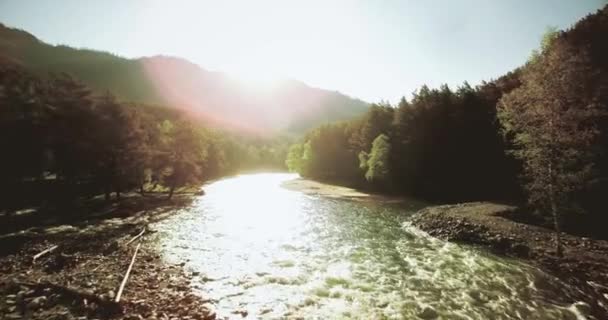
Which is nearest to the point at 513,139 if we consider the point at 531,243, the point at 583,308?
the point at 531,243

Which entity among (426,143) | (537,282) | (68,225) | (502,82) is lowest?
(68,225)

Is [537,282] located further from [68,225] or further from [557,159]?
[68,225]

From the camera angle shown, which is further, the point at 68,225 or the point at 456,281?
the point at 68,225

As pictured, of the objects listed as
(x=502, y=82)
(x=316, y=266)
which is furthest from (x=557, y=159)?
(x=502, y=82)

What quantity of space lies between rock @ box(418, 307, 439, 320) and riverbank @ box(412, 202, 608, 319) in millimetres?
7072

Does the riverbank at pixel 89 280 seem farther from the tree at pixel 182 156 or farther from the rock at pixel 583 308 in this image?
the tree at pixel 182 156

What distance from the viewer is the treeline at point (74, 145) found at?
3659cm

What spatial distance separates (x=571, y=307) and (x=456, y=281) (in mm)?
4955

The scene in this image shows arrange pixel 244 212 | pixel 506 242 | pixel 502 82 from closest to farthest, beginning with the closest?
pixel 506 242 → pixel 244 212 → pixel 502 82

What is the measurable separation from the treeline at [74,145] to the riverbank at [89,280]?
13.8m

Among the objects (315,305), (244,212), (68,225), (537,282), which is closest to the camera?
(315,305)

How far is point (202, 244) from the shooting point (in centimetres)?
2533

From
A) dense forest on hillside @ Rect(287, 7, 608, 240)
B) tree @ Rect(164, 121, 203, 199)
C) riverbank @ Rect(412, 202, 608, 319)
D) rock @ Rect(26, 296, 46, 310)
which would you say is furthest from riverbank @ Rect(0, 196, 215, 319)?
tree @ Rect(164, 121, 203, 199)

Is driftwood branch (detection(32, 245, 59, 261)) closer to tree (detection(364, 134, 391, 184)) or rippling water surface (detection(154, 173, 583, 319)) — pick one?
rippling water surface (detection(154, 173, 583, 319))
